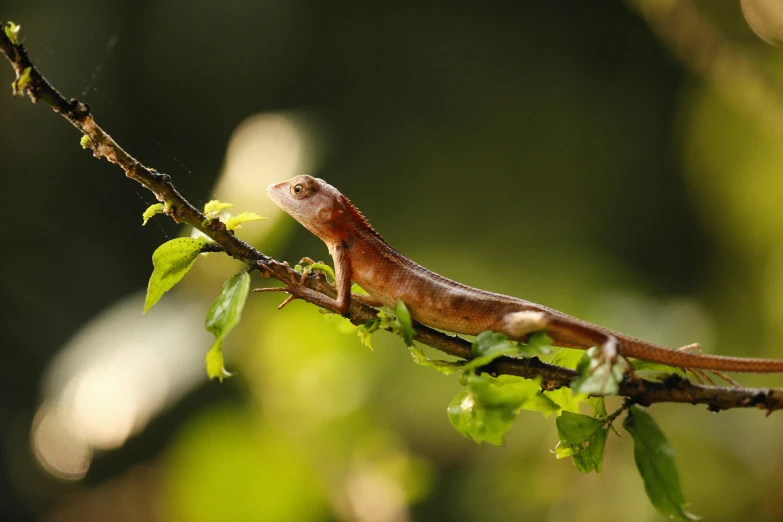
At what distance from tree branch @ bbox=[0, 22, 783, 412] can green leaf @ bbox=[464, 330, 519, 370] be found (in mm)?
75

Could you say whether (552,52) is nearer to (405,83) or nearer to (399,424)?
(405,83)

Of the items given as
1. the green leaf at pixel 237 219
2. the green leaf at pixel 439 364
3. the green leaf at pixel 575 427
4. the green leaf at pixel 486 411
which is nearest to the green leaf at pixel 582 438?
the green leaf at pixel 575 427

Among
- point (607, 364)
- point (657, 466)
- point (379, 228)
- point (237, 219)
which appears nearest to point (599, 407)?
point (657, 466)

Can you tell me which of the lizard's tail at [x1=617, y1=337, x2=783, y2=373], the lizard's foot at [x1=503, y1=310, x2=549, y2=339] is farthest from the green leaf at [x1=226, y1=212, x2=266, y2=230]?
the lizard's tail at [x1=617, y1=337, x2=783, y2=373]

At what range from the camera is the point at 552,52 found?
896 centimetres

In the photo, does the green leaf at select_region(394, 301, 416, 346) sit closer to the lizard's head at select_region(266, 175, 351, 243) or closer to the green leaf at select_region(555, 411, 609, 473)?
the green leaf at select_region(555, 411, 609, 473)

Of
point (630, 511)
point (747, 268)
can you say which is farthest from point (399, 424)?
point (747, 268)

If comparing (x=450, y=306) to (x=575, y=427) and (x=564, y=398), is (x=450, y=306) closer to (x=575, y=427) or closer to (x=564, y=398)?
(x=564, y=398)

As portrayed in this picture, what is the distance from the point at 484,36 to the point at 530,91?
985 millimetres

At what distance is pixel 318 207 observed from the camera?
310 cm

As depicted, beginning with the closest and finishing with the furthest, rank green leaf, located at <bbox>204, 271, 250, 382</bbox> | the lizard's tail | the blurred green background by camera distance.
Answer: green leaf, located at <bbox>204, 271, 250, 382</bbox>, the lizard's tail, the blurred green background

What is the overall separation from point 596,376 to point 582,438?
321mm

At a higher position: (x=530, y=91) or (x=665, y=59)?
(x=665, y=59)

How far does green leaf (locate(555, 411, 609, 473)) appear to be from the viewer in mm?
1924
